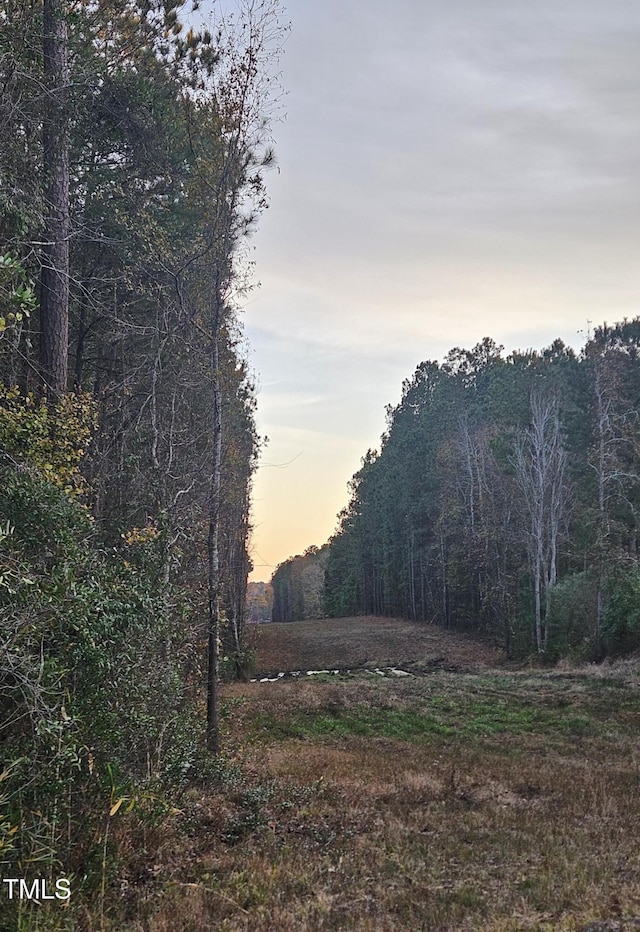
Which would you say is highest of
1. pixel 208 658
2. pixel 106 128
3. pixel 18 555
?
pixel 106 128

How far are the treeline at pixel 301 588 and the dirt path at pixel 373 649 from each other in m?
35.4

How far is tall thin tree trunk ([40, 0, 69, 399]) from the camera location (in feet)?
27.6

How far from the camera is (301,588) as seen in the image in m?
87.2

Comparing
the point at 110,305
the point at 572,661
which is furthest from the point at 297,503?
the point at 572,661

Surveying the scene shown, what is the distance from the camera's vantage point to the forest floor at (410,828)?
458 cm

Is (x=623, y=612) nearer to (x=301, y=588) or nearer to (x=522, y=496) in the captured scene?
(x=522, y=496)

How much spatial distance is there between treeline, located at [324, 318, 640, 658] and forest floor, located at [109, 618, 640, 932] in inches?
441

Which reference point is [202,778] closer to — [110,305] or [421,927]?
[421,927]

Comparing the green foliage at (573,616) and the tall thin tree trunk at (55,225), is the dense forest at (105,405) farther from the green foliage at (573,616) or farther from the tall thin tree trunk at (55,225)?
the green foliage at (573,616)

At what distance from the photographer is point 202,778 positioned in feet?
25.4

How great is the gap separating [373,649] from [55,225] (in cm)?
2993

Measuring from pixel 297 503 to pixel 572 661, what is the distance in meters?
15.0

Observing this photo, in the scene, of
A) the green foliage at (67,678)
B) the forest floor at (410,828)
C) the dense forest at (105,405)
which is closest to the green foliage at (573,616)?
the forest floor at (410,828)

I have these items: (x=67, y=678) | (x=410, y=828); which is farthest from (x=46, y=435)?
(x=410, y=828)
